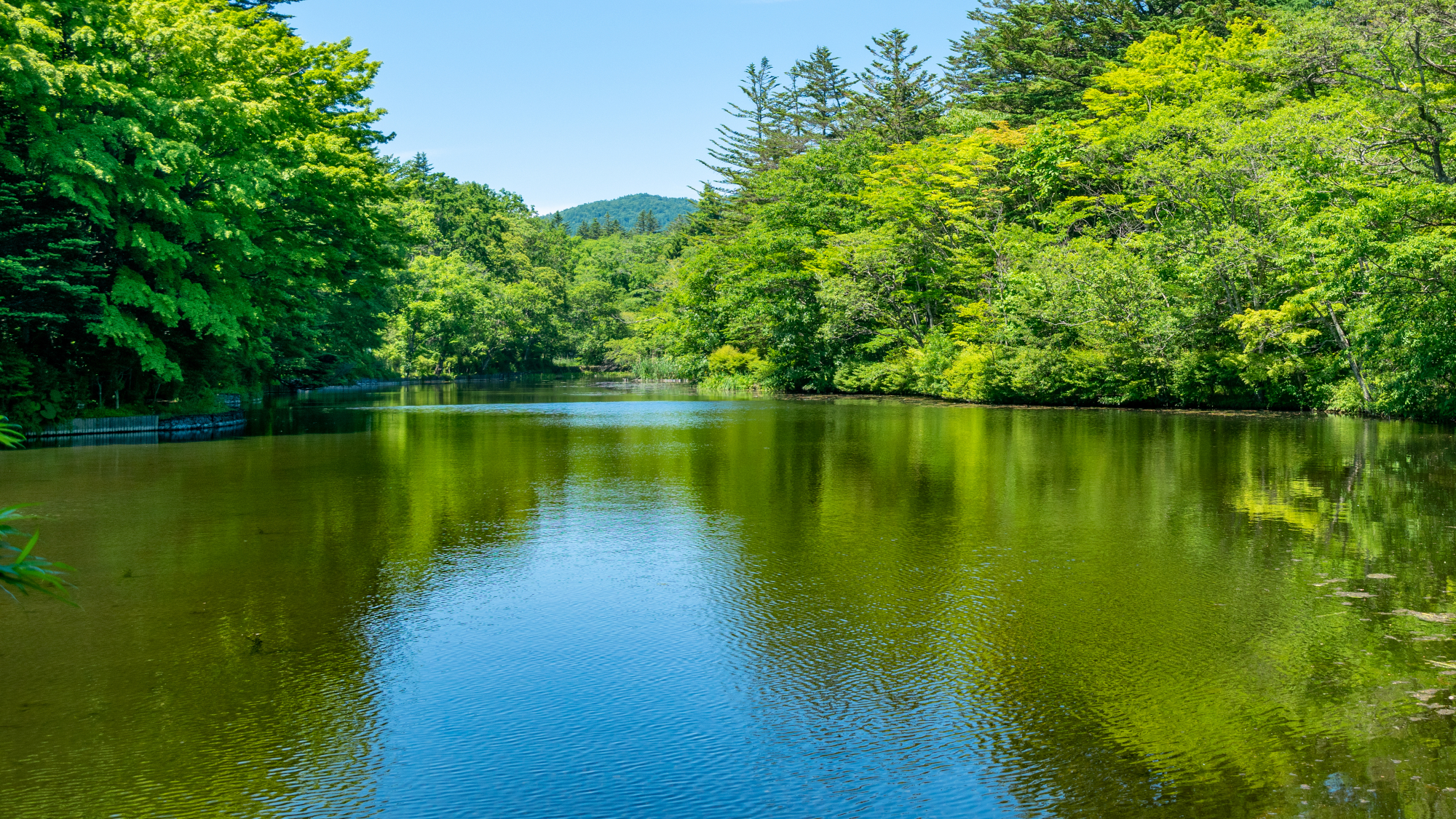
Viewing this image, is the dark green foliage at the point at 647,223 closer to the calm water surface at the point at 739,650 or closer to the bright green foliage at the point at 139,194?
the bright green foliage at the point at 139,194

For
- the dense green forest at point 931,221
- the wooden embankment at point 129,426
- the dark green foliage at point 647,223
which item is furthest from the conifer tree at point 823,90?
the dark green foliage at point 647,223

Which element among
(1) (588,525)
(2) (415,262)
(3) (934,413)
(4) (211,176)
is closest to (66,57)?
(4) (211,176)

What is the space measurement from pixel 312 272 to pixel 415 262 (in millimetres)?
38282

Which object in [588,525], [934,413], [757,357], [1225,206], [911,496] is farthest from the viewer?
[757,357]

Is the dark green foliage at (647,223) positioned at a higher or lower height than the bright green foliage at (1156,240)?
higher

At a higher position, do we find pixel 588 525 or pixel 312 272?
pixel 312 272

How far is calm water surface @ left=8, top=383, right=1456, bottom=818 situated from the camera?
13.9 ft

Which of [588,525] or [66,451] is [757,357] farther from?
[588,525]

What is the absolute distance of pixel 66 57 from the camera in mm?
20891

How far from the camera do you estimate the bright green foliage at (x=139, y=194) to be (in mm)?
19203

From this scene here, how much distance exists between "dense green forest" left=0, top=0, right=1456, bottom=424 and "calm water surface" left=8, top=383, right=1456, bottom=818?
29.2 feet

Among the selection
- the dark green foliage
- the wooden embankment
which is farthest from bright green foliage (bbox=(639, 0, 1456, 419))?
the dark green foliage

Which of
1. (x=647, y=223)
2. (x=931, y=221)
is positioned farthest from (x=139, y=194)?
(x=647, y=223)

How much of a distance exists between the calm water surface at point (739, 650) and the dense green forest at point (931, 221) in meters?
8.90
